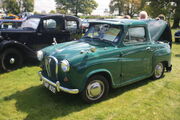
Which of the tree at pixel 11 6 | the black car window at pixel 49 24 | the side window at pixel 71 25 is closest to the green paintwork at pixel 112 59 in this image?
the black car window at pixel 49 24

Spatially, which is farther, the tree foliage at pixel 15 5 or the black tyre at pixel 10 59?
the tree foliage at pixel 15 5

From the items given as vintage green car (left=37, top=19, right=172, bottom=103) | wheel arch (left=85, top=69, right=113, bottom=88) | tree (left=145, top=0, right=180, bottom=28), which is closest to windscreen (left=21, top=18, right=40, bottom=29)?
vintage green car (left=37, top=19, right=172, bottom=103)

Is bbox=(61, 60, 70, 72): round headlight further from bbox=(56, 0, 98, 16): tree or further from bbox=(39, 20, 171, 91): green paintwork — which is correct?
bbox=(56, 0, 98, 16): tree

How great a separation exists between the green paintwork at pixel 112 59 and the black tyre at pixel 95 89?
149 millimetres

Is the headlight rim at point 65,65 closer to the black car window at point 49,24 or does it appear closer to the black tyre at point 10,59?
the black tyre at point 10,59

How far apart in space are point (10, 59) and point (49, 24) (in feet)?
6.57

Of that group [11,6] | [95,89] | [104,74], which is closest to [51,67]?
[95,89]

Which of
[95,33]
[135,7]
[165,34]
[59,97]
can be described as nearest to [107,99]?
[59,97]

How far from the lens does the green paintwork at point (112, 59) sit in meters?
3.51

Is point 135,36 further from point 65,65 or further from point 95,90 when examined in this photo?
point 65,65

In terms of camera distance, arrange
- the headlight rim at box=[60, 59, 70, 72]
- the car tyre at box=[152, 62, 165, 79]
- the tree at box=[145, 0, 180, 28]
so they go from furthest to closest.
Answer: the tree at box=[145, 0, 180, 28]
the car tyre at box=[152, 62, 165, 79]
the headlight rim at box=[60, 59, 70, 72]

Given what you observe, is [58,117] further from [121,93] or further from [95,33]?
[95,33]

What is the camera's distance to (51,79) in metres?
3.93

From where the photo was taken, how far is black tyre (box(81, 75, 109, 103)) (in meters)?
3.74
